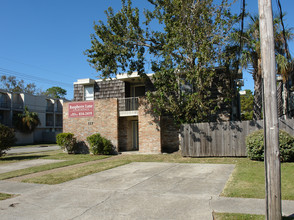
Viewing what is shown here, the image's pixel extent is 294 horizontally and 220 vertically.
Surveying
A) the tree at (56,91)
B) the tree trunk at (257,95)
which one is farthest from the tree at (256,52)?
the tree at (56,91)

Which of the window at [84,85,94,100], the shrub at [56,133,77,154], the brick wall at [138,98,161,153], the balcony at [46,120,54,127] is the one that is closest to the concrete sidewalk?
the brick wall at [138,98,161,153]

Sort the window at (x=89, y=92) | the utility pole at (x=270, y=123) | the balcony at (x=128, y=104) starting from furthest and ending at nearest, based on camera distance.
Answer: the window at (x=89, y=92)
the balcony at (x=128, y=104)
the utility pole at (x=270, y=123)

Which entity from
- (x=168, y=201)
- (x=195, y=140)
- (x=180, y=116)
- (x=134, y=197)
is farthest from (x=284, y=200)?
(x=180, y=116)

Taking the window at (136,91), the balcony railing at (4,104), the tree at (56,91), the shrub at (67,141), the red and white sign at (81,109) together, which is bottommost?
the shrub at (67,141)

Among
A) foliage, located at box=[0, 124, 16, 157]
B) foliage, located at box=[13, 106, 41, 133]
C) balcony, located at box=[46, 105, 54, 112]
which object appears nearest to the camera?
foliage, located at box=[0, 124, 16, 157]

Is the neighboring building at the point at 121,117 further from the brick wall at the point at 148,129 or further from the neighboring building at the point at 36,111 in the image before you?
the neighboring building at the point at 36,111

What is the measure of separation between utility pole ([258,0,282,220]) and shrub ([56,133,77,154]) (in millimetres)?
15911

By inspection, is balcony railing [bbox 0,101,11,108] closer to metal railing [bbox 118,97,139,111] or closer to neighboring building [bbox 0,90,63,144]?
neighboring building [bbox 0,90,63,144]

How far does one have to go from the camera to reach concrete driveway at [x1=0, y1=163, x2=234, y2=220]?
5.32 meters

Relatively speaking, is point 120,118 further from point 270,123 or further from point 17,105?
point 17,105

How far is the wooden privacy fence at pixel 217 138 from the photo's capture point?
13.3m

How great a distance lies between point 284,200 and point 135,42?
12.3 meters

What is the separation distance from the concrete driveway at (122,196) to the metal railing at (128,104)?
913 cm

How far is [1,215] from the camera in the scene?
17.8ft
